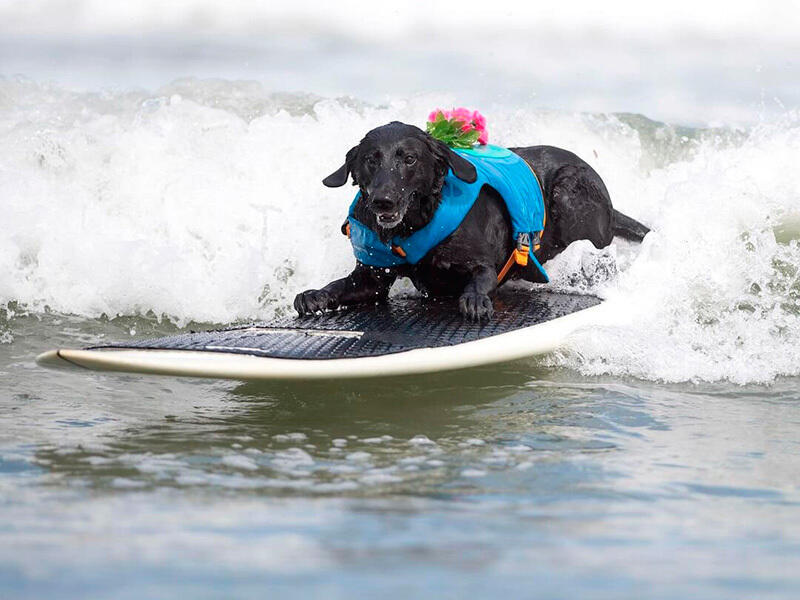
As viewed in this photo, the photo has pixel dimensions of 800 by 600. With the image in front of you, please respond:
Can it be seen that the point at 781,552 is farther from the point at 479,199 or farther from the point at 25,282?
the point at 25,282

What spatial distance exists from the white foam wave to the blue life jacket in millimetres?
591

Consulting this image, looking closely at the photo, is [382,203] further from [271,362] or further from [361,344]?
[271,362]

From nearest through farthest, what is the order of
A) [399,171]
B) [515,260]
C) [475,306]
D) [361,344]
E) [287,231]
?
[361,344]
[399,171]
[475,306]
[515,260]
[287,231]

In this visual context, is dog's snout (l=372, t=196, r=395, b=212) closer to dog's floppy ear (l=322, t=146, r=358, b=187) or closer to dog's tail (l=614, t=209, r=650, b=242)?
dog's floppy ear (l=322, t=146, r=358, b=187)

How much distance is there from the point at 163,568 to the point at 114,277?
498cm

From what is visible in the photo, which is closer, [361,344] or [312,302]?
[361,344]

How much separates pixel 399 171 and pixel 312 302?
2.93 feet

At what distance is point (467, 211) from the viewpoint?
554 centimetres

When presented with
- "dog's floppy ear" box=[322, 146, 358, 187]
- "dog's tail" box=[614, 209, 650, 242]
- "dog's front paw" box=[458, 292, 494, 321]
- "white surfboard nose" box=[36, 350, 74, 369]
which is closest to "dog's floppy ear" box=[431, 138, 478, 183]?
"dog's floppy ear" box=[322, 146, 358, 187]

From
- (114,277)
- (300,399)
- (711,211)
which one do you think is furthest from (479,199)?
(114,277)

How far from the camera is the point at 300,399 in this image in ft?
15.4

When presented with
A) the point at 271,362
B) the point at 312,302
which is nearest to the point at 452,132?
the point at 312,302

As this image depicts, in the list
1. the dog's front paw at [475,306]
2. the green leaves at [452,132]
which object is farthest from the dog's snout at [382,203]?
the green leaves at [452,132]

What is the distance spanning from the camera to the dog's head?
5086 mm
